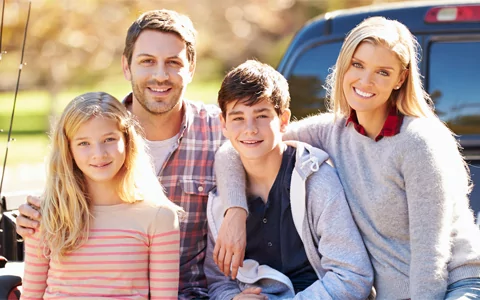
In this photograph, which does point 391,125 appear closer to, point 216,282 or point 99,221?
point 216,282

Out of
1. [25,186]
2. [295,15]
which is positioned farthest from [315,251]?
[295,15]

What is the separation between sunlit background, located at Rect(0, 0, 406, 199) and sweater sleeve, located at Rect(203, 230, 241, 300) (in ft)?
36.0

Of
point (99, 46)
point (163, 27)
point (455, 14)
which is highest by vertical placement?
point (99, 46)

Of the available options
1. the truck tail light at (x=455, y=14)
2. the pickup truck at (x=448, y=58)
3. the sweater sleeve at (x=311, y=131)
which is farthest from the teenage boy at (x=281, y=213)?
the truck tail light at (x=455, y=14)

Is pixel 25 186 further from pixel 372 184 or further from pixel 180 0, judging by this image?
pixel 180 0

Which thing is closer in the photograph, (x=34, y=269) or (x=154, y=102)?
(x=34, y=269)

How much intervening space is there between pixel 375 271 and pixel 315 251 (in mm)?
248

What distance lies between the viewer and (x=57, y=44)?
1606 centimetres

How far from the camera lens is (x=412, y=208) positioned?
9.36 feet

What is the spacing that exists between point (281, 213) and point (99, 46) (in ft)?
45.8

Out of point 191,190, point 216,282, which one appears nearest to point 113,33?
point 191,190

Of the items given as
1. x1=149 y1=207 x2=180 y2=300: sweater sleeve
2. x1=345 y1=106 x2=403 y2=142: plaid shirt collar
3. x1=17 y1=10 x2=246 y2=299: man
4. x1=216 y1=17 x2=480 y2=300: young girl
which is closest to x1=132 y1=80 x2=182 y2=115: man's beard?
x1=17 y1=10 x2=246 y2=299: man

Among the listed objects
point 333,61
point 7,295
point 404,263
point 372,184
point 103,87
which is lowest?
point 7,295

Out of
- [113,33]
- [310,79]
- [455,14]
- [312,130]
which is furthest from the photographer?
[113,33]
